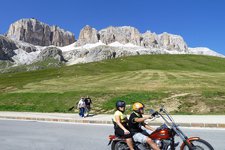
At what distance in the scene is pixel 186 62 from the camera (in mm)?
110688

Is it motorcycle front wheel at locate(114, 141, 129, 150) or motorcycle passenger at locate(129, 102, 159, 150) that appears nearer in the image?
motorcycle passenger at locate(129, 102, 159, 150)

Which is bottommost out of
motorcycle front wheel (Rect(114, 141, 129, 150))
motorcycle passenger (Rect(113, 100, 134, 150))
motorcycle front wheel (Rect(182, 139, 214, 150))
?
motorcycle front wheel (Rect(114, 141, 129, 150))

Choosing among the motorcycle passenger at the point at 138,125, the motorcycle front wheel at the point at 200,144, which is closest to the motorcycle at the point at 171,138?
the motorcycle front wheel at the point at 200,144

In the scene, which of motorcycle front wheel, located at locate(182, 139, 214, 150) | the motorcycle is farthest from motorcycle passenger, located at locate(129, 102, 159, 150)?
motorcycle front wheel, located at locate(182, 139, 214, 150)

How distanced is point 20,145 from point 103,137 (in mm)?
3804

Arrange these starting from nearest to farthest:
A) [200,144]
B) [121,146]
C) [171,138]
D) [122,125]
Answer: [200,144] → [171,138] → [122,125] → [121,146]

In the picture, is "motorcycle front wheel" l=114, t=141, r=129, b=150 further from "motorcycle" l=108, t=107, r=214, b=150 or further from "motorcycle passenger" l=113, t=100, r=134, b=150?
"motorcycle" l=108, t=107, r=214, b=150

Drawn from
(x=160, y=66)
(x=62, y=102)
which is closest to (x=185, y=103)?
(x=62, y=102)

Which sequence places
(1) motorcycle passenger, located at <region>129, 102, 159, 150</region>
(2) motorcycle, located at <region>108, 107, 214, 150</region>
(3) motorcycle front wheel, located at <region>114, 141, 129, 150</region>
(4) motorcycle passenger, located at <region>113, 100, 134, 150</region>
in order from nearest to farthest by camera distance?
1. (2) motorcycle, located at <region>108, 107, 214, 150</region>
2. (1) motorcycle passenger, located at <region>129, 102, 159, 150</region>
3. (4) motorcycle passenger, located at <region>113, 100, 134, 150</region>
4. (3) motorcycle front wheel, located at <region>114, 141, 129, 150</region>

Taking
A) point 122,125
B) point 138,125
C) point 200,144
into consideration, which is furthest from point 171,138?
point 122,125

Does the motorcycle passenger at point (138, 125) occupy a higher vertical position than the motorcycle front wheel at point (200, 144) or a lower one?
higher

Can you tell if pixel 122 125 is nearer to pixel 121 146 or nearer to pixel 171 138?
pixel 121 146

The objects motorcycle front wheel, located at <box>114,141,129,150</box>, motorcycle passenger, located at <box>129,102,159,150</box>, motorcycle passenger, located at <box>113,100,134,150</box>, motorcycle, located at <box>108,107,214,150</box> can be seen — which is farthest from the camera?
motorcycle front wheel, located at <box>114,141,129,150</box>

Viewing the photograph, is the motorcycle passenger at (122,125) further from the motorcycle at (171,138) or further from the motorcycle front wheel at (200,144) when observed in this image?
the motorcycle front wheel at (200,144)
